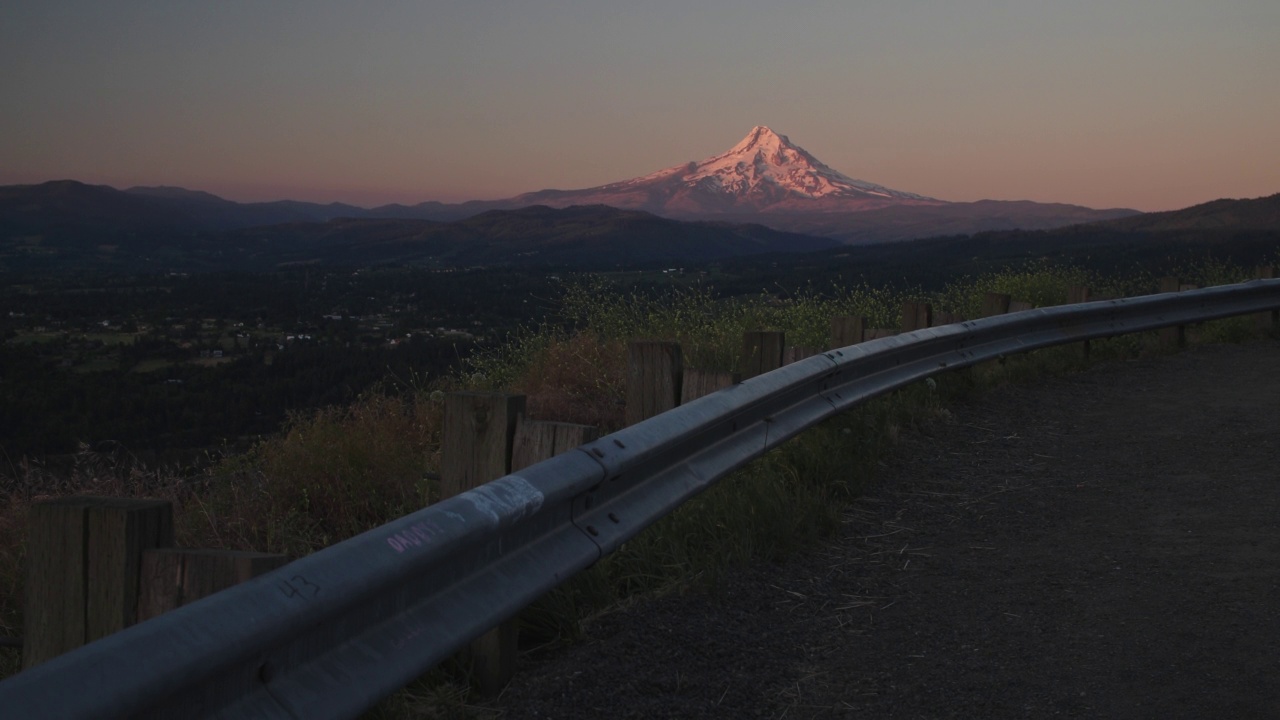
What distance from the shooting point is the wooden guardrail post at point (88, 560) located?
6.72ft

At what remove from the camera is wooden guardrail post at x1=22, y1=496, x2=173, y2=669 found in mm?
2049

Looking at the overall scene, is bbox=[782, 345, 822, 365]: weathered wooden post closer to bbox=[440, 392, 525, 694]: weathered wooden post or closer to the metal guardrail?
the metal guardrail

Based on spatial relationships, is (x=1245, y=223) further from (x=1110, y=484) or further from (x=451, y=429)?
(x=451, y=429)

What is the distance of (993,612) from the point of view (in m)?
3.88

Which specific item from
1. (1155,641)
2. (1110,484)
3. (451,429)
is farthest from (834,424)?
(451,429)

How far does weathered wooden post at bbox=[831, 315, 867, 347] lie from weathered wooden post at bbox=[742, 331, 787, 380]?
5.14ft

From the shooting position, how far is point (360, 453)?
7.17 meters

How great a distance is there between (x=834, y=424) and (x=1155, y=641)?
313 cm

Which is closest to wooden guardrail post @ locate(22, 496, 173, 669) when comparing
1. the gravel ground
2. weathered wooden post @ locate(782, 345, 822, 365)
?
the gravel ground

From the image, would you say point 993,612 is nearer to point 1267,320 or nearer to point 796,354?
point 796,354

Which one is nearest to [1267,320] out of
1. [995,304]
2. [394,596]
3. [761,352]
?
[995,304]

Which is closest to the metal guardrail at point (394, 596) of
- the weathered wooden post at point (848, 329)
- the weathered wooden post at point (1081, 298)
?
the weathered wooden post at point (848, 329)

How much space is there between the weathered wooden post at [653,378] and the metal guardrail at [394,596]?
22 centimetres

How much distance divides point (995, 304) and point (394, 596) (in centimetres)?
796
